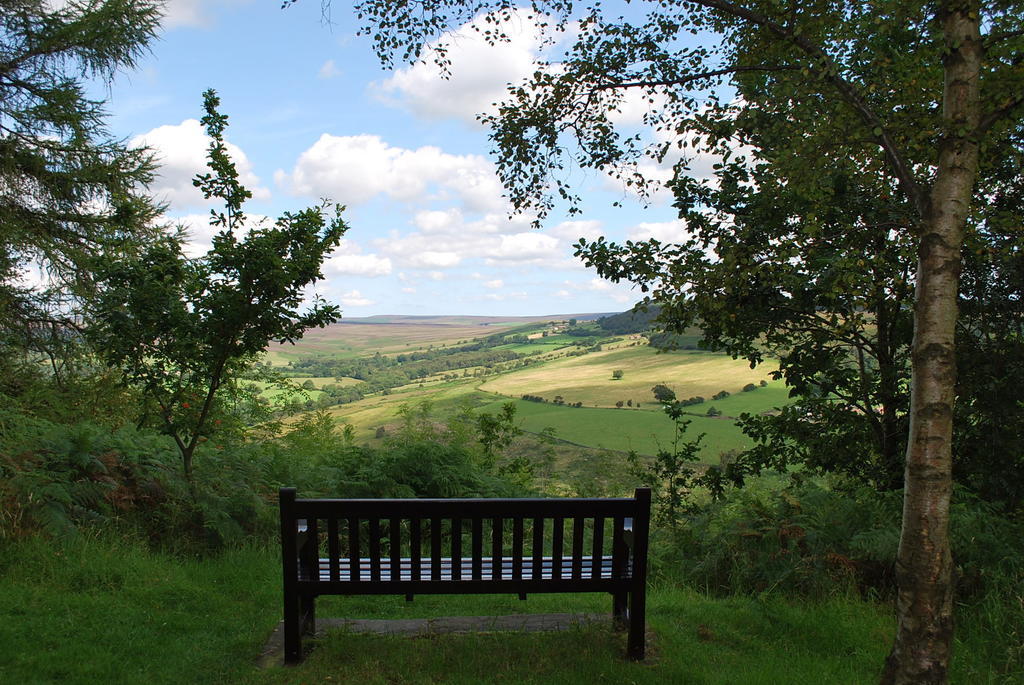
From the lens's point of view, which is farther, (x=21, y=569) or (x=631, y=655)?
(x=21, y=569)

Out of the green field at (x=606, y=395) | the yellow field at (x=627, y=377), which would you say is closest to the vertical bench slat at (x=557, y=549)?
the green field at (x=606, y=395)

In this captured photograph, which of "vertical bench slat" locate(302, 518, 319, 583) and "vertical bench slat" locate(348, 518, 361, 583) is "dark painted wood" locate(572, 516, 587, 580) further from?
"vertical bench slat" locate(302, 518, 319, 583)

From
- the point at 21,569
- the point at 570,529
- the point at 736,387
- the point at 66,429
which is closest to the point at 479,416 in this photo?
the point at 570,529

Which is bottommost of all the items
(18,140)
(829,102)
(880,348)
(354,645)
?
(354,645)

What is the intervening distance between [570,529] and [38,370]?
938cm

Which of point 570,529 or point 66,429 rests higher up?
point 66,429

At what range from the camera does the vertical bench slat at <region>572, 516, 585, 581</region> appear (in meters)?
4.02

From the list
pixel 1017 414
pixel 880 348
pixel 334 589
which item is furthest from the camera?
pixel 880 348

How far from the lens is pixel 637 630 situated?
4078 mm

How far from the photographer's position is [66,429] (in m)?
6.89

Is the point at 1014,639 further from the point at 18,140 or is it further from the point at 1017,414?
the point at 18,140

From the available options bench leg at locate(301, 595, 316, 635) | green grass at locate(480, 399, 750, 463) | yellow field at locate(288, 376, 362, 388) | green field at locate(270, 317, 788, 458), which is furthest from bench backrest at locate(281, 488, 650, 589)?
yellow field at locate(288, 376, 362, 388)

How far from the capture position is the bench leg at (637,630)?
13.4 ft

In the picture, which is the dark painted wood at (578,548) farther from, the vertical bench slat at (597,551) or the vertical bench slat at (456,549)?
the vertical bench slat at (456,549)
